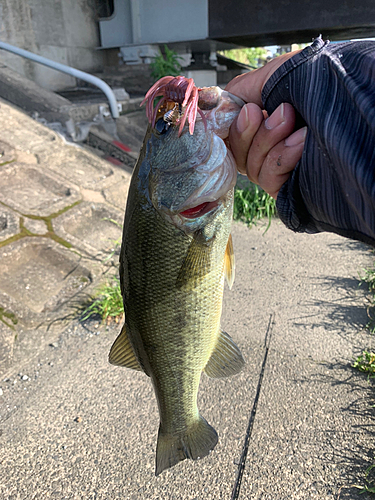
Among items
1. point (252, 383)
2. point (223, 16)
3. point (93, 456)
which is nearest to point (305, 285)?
point (252, 383)

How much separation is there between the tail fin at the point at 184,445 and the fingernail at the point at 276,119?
4.78 ft

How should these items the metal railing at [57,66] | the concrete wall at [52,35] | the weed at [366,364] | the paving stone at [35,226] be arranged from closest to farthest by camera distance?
the weed at [366,364] → the paving stone at [35,226] → the metal railing at [57,66] → the concrete wall at [52,35]

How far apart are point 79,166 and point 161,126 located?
4908 mm

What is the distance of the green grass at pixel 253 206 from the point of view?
18.6 ft

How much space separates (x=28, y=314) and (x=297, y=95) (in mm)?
3217

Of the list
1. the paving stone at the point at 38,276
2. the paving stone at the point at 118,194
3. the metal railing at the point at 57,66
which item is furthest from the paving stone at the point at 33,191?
the metal railing at the point at 57,66

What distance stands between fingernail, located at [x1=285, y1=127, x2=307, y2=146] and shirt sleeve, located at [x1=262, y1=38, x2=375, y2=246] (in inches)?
1.9

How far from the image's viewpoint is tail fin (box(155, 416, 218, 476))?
1809 mm

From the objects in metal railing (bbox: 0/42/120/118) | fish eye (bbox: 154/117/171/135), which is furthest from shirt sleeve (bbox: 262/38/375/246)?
metal railing (bbox: 0/42/120/118)

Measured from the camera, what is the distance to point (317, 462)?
238 centimetres

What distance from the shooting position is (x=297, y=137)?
1412 millimetres

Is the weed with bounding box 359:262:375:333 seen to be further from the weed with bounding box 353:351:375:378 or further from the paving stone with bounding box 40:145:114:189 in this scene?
the paving stone with bounding box 40:145:114:189

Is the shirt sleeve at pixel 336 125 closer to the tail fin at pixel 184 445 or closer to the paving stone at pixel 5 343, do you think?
the tail fin at pixel 184 445

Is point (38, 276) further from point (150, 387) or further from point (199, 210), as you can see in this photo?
point (199, 210)
